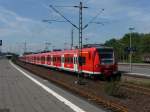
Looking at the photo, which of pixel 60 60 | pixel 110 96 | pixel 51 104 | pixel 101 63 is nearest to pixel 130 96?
pixel 110 96

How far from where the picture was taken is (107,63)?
37.7 meters

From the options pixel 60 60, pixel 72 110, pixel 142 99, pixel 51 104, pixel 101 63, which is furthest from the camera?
pixel 60 60

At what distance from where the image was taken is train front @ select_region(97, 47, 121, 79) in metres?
37.2

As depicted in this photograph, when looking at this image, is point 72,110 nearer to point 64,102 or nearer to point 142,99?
point 64,102

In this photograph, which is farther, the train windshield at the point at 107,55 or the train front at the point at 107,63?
the train windshield at the point at 107,55

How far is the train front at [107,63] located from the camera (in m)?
37.2

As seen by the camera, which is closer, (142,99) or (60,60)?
(142,99)

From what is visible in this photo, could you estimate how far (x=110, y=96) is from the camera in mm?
23219

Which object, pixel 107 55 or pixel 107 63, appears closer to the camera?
pixel 107 63

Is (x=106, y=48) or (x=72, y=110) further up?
(x=106, y=48)

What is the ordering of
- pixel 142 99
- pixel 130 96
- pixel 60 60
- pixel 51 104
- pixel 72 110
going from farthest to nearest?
pixel 60 60, pixel 130 96, pixel 142 99, pixel 51 104, pixel 72 110

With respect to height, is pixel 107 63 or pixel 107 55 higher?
pixel 107 55

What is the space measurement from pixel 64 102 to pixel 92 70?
62.3ft

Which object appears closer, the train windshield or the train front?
the train front
